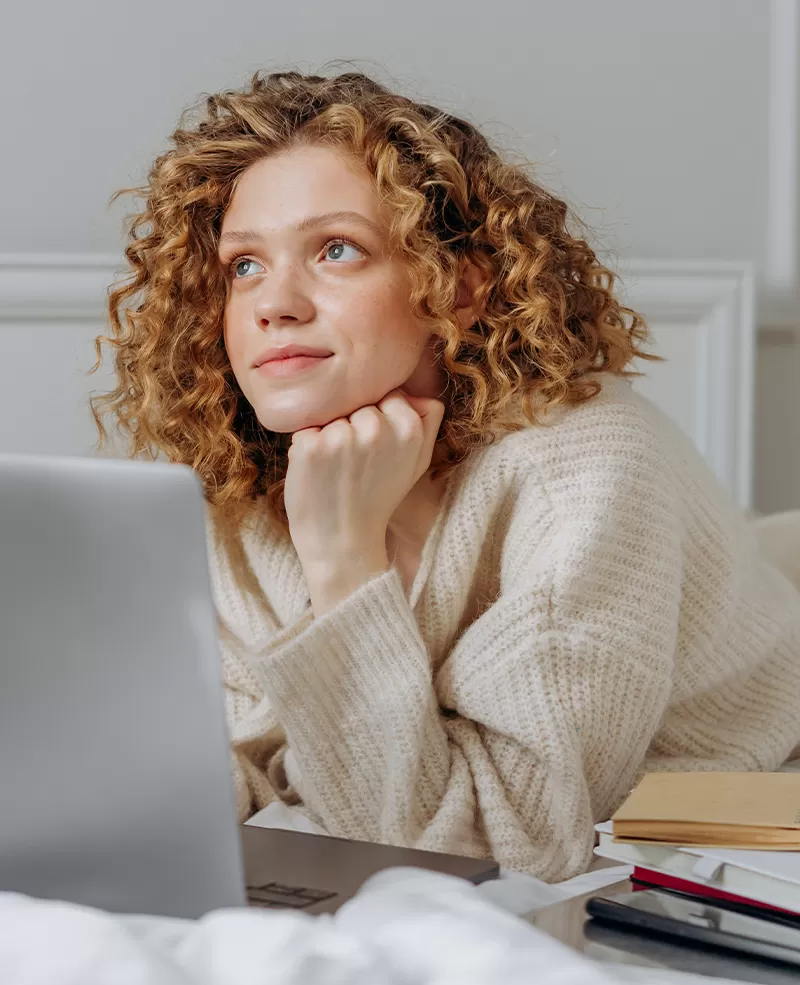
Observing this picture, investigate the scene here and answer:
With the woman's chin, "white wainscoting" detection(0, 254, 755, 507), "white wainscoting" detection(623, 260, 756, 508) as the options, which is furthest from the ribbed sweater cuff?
"white wainscoting" detection(623, 260, 756, 508)

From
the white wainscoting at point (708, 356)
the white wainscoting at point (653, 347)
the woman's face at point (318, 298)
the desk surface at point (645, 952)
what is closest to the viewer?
the desk surface at point (645, 952)

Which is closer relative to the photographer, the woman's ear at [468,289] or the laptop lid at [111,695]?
the laptop lid at [111,695]

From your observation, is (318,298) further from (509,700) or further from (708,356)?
(708,356)

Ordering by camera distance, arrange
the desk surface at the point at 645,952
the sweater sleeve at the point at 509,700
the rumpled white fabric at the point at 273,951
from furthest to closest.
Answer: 1. the sweater sleeve at the point at 509,700
2. the desk surface at the point at 645,952
3. the rumpled white fabric at the point at 273,951

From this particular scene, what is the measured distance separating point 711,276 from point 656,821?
4.73 ft

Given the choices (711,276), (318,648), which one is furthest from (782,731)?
(711,276)

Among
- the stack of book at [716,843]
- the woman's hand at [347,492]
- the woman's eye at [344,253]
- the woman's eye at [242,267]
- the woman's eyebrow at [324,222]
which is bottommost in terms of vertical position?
the stack of book at [716,843]

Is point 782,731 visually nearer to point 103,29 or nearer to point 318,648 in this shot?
point 318,648

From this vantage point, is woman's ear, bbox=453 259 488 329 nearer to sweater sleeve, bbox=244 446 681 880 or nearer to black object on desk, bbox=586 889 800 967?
sweater sleeve, bbox=244 446 681 880

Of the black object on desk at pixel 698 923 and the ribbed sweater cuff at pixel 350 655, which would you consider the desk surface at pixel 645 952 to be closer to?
the black object on desk at pixel 698 923

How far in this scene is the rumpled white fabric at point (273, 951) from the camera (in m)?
0.43

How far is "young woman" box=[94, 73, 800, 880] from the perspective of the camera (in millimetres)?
958

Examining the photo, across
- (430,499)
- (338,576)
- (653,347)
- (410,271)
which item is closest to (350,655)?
(338,576)

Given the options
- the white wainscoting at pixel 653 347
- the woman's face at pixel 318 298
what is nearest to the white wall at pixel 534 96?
the white wainscoting at pixel 653 347
